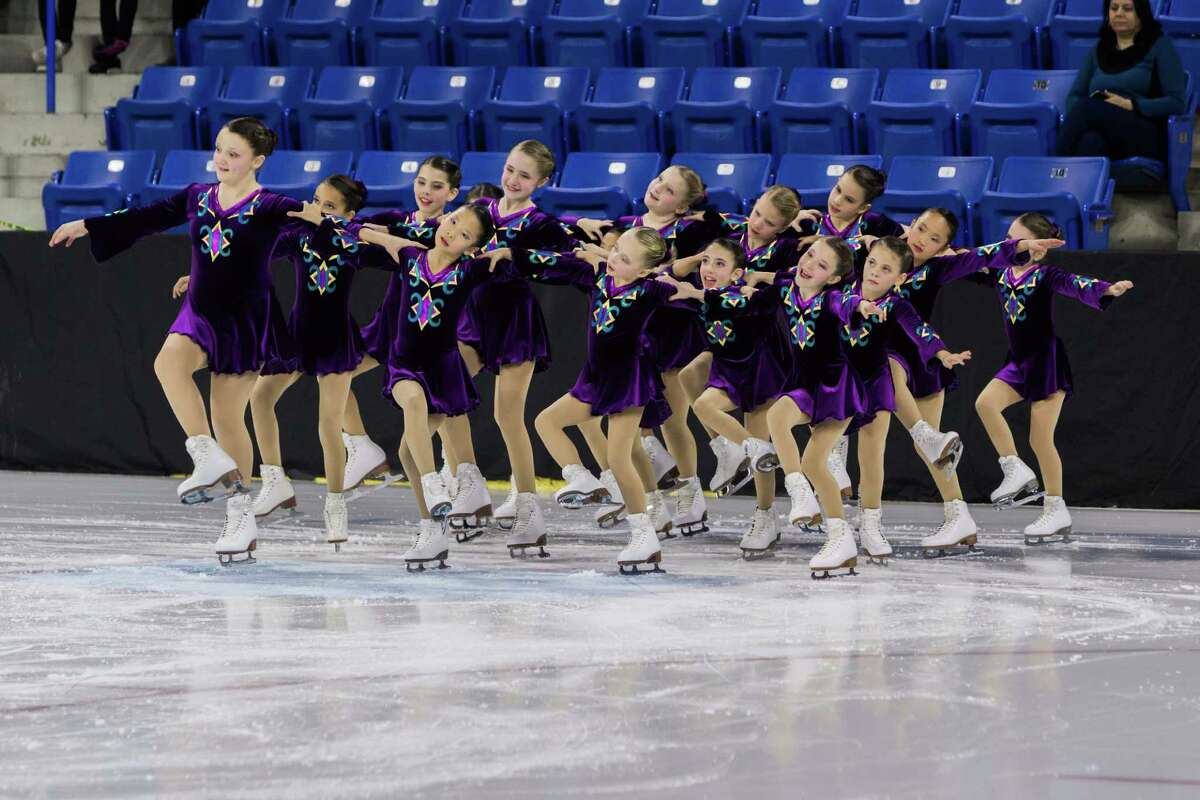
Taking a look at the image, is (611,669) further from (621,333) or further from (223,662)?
(621,333)

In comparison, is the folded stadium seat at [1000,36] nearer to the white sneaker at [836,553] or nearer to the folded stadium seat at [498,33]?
the folded stadium seat at [498,33]

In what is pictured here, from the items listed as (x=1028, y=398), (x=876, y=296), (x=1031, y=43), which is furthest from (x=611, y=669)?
(x=1031, y=43)

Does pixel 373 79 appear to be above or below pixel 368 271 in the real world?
above

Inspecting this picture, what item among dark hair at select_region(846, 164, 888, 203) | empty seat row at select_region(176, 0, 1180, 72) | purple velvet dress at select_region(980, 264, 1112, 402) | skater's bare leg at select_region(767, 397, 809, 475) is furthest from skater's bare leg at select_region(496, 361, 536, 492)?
empty seat row at select_region(176, 0, 1180, 72)

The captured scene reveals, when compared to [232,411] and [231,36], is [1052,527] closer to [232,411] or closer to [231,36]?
[232,411]

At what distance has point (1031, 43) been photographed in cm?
1073

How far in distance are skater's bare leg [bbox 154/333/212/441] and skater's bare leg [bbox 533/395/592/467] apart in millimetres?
1293

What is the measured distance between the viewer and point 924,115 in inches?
397

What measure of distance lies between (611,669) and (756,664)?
38cm

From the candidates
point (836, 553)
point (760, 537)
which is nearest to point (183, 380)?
Answer: point (760, 537)

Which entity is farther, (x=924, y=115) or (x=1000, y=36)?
(x=1000, y=36)

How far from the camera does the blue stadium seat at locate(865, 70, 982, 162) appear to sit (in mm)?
10094

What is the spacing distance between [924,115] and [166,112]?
194 inches

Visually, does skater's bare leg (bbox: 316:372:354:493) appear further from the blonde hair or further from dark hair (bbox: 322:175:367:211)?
the blonde hair
